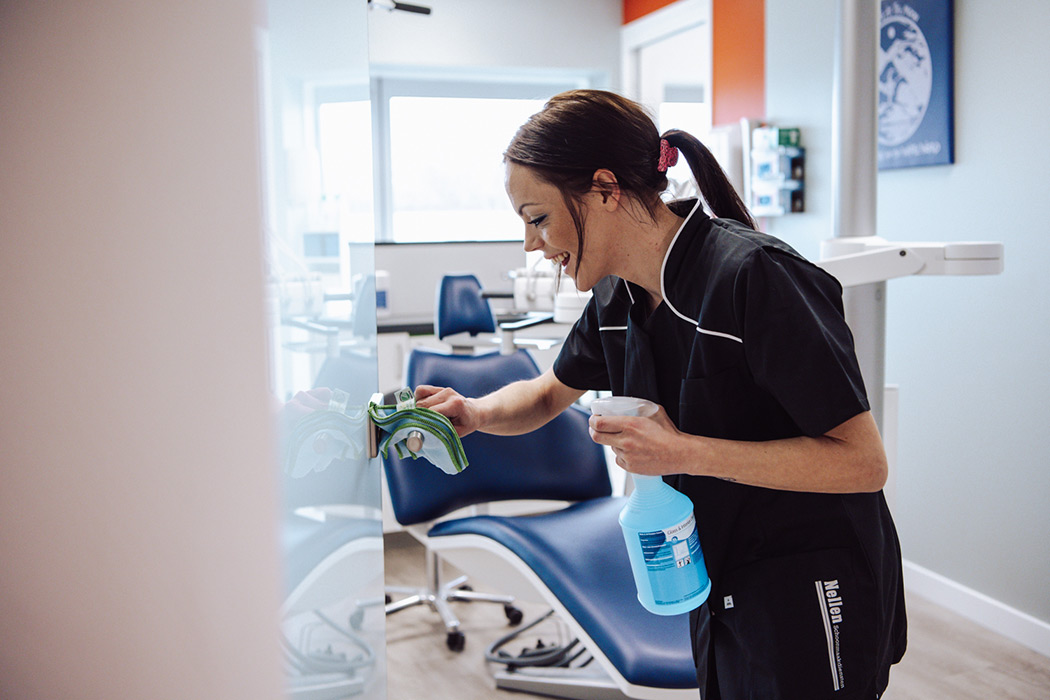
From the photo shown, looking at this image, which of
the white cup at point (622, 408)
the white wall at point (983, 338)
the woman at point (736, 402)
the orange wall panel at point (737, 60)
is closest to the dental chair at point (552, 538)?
the woman at point (736, 402)

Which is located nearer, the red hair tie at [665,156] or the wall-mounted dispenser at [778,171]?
the red hair tie at [665,156]

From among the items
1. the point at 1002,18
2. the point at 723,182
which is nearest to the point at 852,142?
the point at 723,182

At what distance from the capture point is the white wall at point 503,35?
4469 millimetres

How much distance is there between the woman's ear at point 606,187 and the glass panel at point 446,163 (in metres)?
3.96

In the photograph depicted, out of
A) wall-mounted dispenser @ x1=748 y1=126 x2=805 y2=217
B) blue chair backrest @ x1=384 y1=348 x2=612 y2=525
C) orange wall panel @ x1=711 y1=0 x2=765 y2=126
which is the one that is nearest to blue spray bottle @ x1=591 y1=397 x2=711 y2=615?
blue chair backrest @ x1=384 y1=348 x2=612 y2=525

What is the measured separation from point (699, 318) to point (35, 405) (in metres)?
0.78

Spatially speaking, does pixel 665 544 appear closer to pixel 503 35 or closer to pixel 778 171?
pixel 778 171

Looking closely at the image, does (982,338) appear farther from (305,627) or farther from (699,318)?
(305,627)

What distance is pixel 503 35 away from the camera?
460 centimetres

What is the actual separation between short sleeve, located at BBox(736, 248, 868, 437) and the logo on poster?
86.0 inches

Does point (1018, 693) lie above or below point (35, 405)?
below

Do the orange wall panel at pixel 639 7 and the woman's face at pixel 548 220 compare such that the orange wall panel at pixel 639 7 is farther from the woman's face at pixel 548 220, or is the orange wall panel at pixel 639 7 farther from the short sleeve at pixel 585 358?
the woman's face at pixel 548 220

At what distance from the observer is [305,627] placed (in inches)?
16.0

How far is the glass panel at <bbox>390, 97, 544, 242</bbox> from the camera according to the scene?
490 cm
